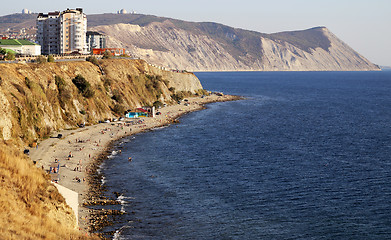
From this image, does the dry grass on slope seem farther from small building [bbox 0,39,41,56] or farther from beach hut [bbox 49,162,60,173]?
small building [bbox 0,39,41,56]

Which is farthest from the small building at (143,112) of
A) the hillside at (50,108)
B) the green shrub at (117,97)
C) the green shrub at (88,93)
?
the green shrub at (88,93)

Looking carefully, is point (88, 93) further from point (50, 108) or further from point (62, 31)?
point (62, 31)

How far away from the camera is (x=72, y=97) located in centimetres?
10388

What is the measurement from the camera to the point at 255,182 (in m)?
64.8

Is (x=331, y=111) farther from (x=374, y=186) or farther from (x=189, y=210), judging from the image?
(x=189, y=210)

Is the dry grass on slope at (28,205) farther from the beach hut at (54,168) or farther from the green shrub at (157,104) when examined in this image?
the green shrub at (157,104)

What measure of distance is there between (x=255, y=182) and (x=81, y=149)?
1298 inches

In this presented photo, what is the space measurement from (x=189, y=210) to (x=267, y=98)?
151m

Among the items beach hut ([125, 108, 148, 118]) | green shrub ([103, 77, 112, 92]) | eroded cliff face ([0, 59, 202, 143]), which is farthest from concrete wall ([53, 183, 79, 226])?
green shrub ([103, 77, 112, 92])

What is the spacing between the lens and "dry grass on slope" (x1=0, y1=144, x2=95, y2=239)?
96.0ft

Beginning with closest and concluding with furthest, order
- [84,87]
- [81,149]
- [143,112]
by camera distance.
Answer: [81,149] < [84,87] < [143,112]

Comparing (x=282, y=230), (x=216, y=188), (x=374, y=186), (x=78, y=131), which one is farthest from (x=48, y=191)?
(x=78, y=131)

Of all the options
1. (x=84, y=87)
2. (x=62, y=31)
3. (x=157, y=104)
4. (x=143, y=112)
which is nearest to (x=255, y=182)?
(x=84, y=87)

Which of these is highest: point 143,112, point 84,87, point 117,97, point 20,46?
point 20,46
